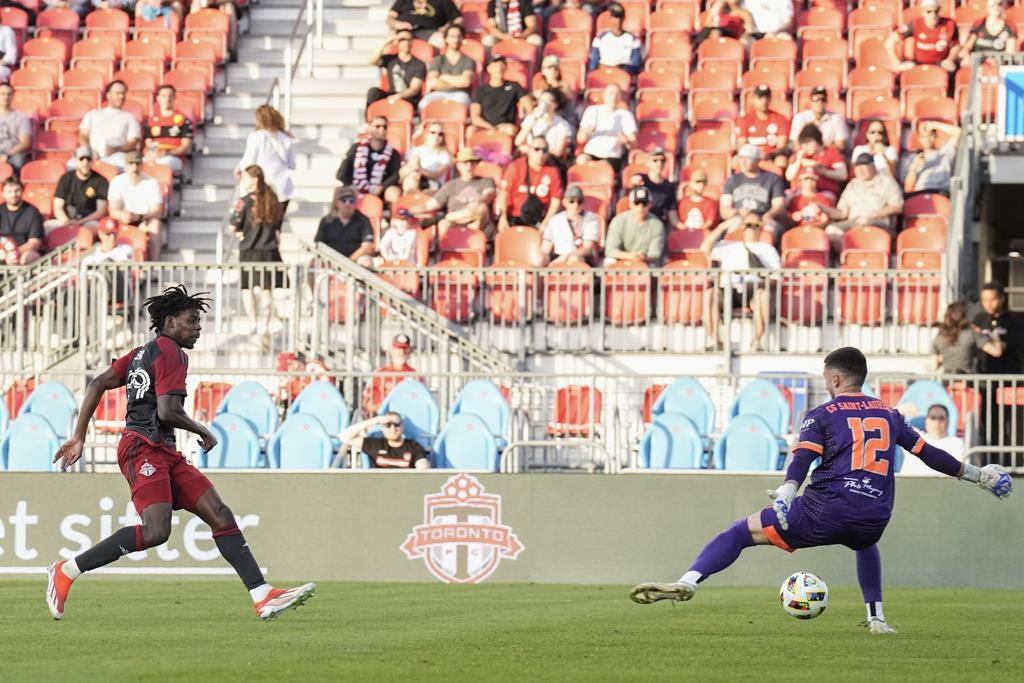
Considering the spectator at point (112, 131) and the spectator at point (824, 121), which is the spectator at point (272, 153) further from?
the spectator at point (824, 121)

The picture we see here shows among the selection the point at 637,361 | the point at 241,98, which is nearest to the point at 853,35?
the point at 637,361

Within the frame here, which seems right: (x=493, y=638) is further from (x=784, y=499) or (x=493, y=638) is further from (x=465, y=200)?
(x=465, y=200)

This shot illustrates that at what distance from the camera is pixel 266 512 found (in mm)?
15812

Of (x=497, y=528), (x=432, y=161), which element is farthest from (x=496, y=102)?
(x=497, y=528)

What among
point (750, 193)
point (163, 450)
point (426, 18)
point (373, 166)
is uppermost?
point (426, 18)

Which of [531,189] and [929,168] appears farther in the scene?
[531,189]

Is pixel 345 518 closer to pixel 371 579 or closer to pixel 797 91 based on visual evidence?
pixel 371 579

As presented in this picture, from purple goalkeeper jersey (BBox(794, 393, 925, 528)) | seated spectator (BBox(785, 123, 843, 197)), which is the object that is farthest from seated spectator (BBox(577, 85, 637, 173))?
purple goalkeeper jersey (BBox(794, 393, 925, 528))

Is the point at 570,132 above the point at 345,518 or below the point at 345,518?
above

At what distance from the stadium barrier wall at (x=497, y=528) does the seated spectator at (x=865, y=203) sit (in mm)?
4891

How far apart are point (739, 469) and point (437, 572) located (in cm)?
267

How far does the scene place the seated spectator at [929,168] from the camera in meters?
20.1

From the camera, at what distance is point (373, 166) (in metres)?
21.4

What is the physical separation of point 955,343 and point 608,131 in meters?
5.41
